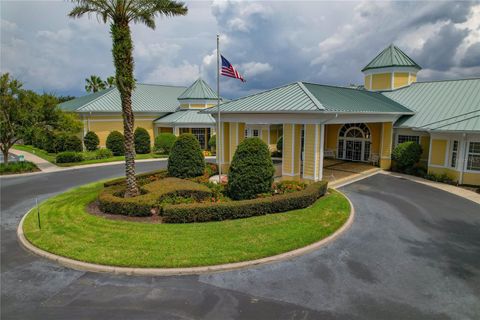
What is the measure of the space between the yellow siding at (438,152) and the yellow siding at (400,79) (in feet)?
31.0

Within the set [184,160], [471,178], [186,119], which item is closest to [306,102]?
[184,160]

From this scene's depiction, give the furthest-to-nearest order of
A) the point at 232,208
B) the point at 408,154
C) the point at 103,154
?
the point at 103,154 < the point at 408,154 < the point at 232,208

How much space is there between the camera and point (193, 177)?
1702 centimetres

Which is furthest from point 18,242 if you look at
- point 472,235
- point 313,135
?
point 472,235

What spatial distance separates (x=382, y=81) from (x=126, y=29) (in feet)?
72.9

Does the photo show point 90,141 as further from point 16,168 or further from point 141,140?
point 16,168

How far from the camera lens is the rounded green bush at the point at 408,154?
66.3 feet

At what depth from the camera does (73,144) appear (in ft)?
104

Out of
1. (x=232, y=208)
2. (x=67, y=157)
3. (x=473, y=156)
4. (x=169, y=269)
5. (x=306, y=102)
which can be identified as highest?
(x=306, y=102)

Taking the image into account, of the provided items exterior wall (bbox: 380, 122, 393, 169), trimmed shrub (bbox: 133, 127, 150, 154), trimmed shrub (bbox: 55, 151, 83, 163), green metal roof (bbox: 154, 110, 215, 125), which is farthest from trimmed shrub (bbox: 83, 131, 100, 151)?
exterior wall (bbox: 380, 122, 393, 169)

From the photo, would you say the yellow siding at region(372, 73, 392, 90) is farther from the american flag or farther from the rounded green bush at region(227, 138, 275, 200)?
the rounded green bush at region(227, 138, 275, 200)

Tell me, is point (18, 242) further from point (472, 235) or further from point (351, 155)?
point (351, 155)

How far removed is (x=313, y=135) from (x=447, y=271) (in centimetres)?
865

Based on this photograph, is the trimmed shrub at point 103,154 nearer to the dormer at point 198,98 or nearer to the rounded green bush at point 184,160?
the dormer at point 198,98
